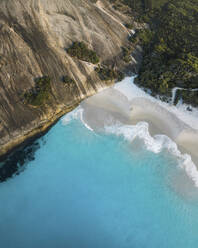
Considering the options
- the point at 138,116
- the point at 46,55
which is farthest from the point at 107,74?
the point at 46,55

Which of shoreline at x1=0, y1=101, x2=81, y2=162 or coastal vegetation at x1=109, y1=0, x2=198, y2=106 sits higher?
coastal vegetation at x1=109, y1=0, x2=198, y2=106

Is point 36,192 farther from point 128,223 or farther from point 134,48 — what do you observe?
point 134,48

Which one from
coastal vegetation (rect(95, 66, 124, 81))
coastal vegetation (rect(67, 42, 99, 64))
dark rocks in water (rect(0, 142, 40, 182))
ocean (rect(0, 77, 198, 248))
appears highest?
coastal vegetation (rect(67, 42, 99, 64))

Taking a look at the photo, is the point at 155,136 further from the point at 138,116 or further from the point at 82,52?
the point at 82,52

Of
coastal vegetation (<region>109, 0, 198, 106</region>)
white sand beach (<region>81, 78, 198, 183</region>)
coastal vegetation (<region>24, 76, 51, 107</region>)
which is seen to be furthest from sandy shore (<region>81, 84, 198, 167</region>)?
coastal vegetation (<region>24, 76, 51, 107</region>)

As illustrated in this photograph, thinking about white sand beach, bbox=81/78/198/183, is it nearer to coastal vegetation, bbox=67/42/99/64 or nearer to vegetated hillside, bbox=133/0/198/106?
vegetated hillside, bbox=133/0/198/106

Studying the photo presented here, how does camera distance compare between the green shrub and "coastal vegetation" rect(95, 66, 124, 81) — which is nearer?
the green shrub

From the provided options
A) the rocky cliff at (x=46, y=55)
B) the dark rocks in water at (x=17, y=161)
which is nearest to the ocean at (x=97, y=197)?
the dark rocks in water at (x=17, y=161)
